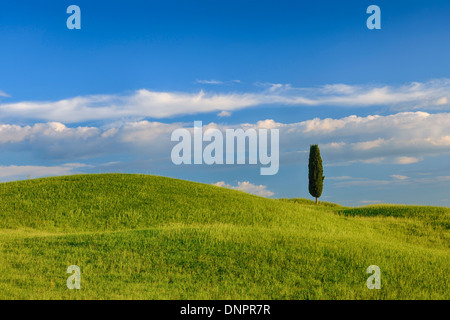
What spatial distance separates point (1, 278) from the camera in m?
14.2

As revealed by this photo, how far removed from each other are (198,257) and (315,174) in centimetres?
4477

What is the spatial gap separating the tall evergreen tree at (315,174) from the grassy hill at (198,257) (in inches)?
1013

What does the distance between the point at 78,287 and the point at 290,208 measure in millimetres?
25888

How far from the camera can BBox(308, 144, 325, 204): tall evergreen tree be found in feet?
190

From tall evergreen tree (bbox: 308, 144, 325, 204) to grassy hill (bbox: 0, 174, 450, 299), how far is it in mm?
25718

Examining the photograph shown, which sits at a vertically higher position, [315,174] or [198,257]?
[315,174]

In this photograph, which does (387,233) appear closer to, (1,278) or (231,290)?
(231,290)

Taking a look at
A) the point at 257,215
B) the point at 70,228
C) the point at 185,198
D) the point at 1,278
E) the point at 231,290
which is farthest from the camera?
the point at 185,198

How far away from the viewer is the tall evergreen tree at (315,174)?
190 ft

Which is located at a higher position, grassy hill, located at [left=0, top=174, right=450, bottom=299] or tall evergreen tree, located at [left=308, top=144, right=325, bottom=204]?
tall evergreen tree, located at [left=308, top=144, right=325, bottom=204]

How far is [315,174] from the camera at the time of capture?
58.1m

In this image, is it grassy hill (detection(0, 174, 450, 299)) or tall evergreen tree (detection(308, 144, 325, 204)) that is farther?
tall evergreen tree (detection(308, 144, 325, 204))
